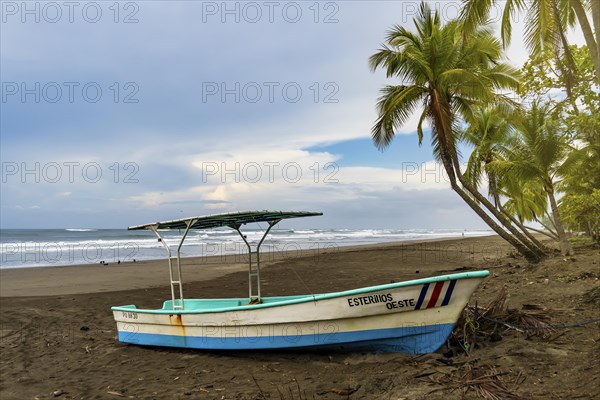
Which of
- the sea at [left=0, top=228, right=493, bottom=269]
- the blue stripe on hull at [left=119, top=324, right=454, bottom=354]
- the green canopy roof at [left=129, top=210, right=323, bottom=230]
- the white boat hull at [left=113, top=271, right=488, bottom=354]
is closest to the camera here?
the white boat hull at [left=113, top=271, right=488, bottom=354]

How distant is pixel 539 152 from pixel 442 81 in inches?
156

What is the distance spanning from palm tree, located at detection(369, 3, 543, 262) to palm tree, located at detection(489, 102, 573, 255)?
4.06 feet

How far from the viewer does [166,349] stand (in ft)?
26.3

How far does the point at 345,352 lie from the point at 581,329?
3585mm

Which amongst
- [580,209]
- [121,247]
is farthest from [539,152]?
[121,247]

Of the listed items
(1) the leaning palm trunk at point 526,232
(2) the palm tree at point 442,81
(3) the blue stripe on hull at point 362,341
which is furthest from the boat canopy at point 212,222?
(1) the leaning palm trunk at point 526,232

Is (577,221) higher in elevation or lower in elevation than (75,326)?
higher

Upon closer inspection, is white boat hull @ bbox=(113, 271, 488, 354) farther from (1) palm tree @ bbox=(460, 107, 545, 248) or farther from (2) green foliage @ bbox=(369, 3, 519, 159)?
(1) palm tree @ bbox=(460, 107, 545, 248)

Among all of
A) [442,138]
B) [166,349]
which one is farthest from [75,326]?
[442,138]

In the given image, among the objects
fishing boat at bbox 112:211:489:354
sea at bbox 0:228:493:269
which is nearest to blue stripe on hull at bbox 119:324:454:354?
fishing boat at bbox 112:211:489:354

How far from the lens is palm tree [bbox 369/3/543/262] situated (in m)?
13.9

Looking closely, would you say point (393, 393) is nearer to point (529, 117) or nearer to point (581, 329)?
point (581, 329)

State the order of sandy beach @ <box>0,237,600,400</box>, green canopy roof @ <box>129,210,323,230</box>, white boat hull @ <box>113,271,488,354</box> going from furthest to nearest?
1. green canopy roof @ <box>129,210,323,230</box>
2. white boat hull @ <box>113,271,488,354</box>
3. sandy beach @ <box>0,237,600,400</box>

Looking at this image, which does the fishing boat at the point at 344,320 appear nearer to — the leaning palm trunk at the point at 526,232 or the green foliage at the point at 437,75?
the green foliage at the point at 437,75
